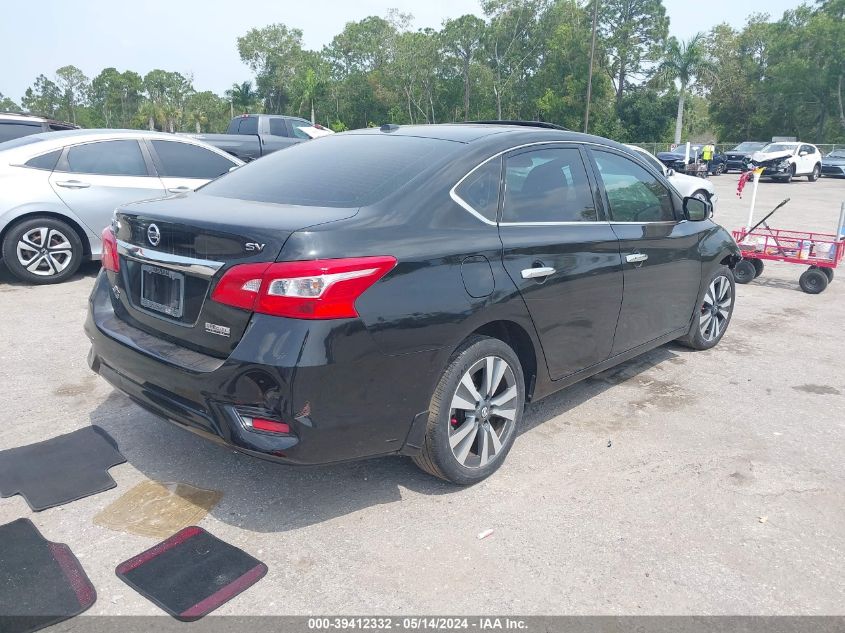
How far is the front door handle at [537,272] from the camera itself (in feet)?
11.3

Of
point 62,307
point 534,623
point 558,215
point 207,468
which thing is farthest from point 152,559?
point 62,307

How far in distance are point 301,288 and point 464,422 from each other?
1133mm

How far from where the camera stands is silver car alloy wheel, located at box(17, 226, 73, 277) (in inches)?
279

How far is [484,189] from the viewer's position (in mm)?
3410

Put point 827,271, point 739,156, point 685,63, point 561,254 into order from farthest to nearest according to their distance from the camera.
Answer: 1. point 685,63
2. point 739,156
3. point 827,271
4. point 561,254

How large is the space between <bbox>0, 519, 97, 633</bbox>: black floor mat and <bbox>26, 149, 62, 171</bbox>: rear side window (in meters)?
5.31

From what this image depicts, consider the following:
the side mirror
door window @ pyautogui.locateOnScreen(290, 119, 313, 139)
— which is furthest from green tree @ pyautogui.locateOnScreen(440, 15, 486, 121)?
the side mirror

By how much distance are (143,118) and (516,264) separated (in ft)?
331

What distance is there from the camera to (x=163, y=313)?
10.0 feet

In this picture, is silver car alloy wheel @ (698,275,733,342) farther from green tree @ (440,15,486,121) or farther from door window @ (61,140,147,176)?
green tree @ (440,15,486,121)

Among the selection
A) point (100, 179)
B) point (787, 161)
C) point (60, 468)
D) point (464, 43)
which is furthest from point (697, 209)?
point (464, 43)

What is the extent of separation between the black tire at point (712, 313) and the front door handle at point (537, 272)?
2223mm

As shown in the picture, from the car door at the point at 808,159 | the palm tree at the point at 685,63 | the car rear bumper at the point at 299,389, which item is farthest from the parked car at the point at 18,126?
the palm tree at the point at 685,63

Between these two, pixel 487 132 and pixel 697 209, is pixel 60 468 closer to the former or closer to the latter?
pixel 487 132
